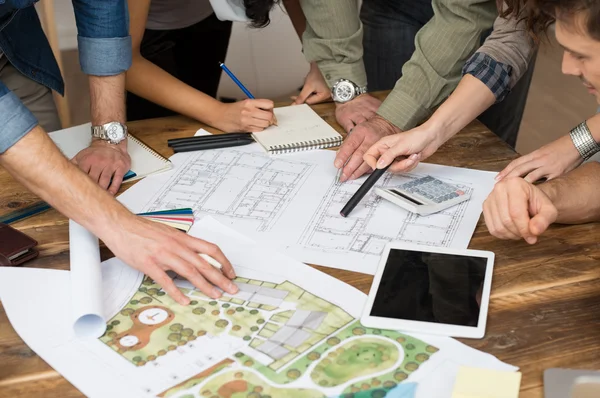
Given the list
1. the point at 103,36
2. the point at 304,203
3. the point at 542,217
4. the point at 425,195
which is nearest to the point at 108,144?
the point at 103,36

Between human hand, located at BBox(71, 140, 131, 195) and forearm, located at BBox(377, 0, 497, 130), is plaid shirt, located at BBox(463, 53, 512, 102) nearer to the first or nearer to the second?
forearm, located at BBox(377, 0, 497, 130)

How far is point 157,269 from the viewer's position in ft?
3.65

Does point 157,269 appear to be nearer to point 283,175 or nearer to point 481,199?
point 283,175

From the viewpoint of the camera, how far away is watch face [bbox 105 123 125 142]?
157 centimetres

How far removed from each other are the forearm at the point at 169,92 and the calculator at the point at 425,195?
52 centimetres

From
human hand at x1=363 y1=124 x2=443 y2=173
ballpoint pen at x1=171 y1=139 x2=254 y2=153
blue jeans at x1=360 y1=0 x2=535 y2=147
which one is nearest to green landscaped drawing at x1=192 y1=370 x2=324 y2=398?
human hand at x1=363 y1=124 x2=443 y2=173

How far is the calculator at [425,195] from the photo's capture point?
52.5 inches

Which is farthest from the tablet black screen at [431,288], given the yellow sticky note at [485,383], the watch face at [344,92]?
the watch face at [344,92]

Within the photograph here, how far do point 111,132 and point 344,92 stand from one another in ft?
1.88

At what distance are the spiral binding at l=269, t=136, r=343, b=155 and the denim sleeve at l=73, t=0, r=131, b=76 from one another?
16.1 inches

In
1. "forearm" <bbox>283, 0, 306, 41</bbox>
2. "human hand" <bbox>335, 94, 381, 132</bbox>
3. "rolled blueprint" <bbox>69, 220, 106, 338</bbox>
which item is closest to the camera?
"rolled blueprint" <bbox>69, 220, 106, 338</bbox>

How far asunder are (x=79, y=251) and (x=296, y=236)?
364 millimetres

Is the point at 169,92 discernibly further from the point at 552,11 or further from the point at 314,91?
the point at 552,11

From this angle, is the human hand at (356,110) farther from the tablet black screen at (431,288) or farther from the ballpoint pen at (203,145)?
the tablet black screen at (431,288)
